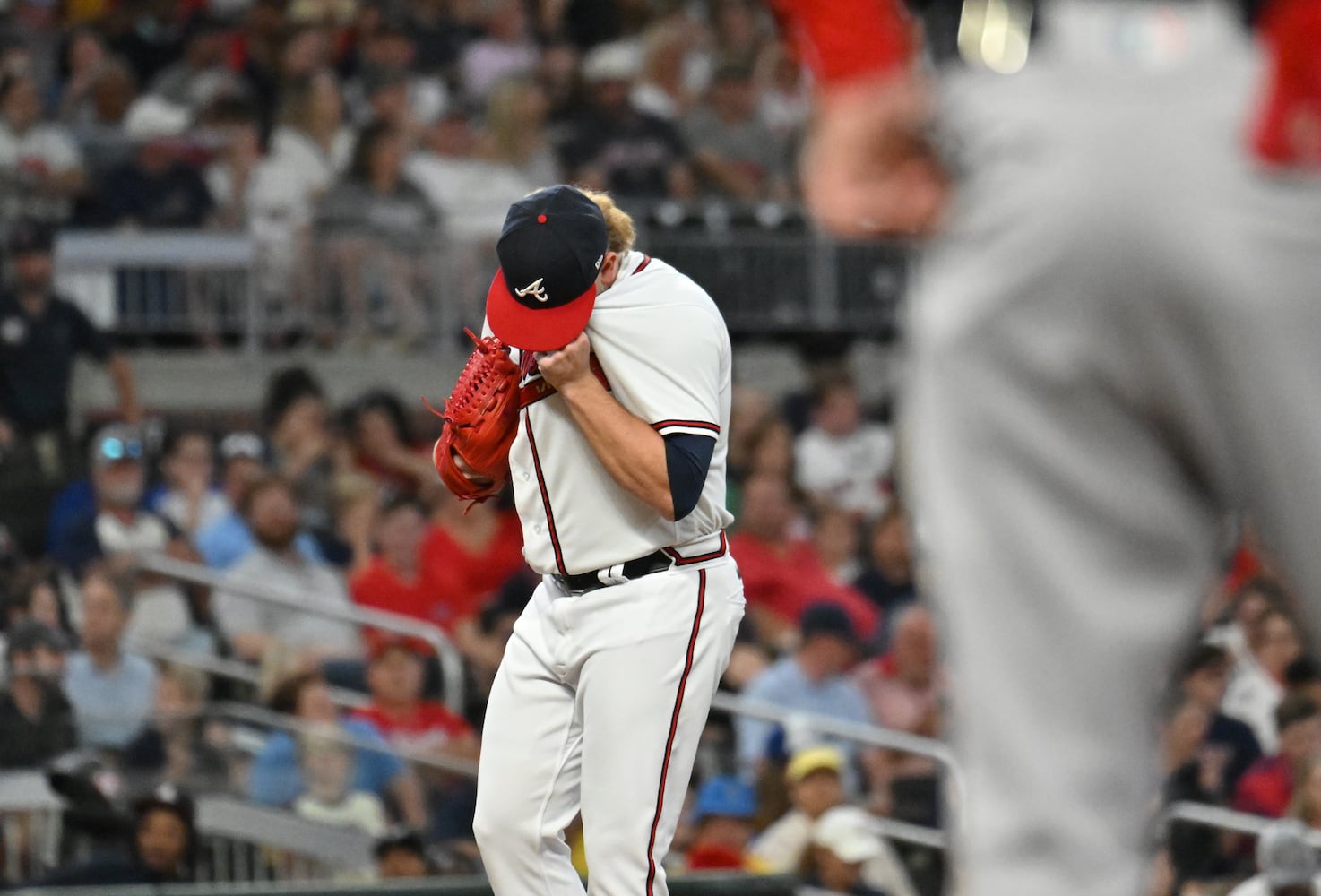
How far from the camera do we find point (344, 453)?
10188 millimetres

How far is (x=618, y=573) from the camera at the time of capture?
4.26 metres

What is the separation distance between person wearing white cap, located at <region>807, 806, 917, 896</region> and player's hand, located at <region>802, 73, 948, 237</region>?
18.5 feet

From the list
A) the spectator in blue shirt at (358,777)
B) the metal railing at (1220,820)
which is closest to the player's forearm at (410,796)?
the spectator in blue shirt at (358,777)

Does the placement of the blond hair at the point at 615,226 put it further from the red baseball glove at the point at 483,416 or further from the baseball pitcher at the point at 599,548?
the red baseball glove at the point at 483,416

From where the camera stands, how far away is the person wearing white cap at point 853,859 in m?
7.19

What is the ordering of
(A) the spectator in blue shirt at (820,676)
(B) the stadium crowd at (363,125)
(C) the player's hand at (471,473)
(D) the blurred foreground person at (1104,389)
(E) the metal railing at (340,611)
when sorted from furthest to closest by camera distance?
(B) the stadium crowd at (363,125)
(A) the spectator in blue shirt at (820,676)
(E) the metal railing at (340,611)
(C) the player's hand at (471,473)
(D) the blurred foreground person at (1104,389)

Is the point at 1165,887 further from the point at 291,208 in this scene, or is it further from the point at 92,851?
the point at 291,208

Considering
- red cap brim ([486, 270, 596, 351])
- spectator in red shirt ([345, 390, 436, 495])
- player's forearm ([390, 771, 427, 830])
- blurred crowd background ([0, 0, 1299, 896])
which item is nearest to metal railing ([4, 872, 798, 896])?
blurred crowd background ([0, 0, 1299, 896])

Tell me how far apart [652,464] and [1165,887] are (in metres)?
3.82

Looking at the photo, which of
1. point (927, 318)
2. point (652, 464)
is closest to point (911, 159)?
point (927, 318)

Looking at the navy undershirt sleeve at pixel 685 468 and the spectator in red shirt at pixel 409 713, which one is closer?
the navy undershirt sleeve at pixel 685 468

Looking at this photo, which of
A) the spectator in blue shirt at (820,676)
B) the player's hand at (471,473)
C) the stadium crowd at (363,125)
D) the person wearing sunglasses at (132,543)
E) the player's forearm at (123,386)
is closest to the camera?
the player's hand at (471,473)

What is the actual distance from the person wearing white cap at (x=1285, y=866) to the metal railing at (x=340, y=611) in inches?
123

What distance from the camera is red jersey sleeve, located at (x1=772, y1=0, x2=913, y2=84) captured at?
1778 millimetres
